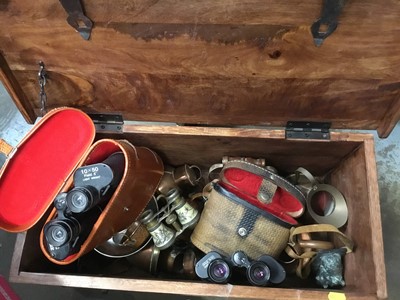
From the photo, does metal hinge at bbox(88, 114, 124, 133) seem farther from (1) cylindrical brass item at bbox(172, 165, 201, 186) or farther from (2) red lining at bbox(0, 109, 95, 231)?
(1) cylindrical brass item at bbox(172, 165, 201, 186)

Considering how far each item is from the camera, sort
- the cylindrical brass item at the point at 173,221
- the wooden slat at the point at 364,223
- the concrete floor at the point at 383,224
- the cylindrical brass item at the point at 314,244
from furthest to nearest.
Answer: the concrete floor at the point at 383,224, the cylindrical brass item at the point at 173,221, the cylindrical brass item at the point at 314,244, the wooden slat at the point at 364,223

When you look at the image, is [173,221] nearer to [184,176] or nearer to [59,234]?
[184,176]

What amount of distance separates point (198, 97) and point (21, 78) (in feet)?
1.39

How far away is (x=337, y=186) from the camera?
1228mm

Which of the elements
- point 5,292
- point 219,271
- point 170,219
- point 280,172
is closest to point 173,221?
point 170,219

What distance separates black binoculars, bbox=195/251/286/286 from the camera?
969 mm

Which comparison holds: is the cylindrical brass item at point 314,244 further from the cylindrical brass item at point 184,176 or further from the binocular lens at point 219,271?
the cylindrical brass item at point 184,176

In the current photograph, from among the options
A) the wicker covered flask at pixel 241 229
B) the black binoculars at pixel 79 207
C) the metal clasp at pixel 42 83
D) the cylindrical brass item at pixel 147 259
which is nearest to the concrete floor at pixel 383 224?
the cylindrical brass item at pixel 147 259

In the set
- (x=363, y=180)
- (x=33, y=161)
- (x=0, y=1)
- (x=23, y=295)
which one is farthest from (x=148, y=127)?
(x=23, y=295)

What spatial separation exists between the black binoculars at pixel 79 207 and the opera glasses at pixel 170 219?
180 millimetres

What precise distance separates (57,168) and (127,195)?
201mm

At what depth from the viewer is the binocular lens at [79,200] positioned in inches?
36.1

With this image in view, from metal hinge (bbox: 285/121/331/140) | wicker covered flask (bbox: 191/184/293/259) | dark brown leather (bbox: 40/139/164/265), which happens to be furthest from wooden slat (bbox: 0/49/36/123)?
metal hinge (bbox: 285/121/331/140)

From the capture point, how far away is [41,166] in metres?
1.07
